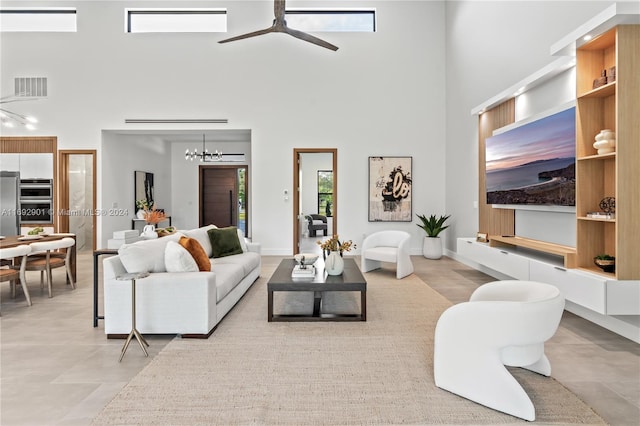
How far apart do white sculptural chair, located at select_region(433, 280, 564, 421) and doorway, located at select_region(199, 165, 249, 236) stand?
8999 mm

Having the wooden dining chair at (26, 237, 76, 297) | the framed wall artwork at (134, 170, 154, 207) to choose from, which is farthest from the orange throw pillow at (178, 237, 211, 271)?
the framed wall artwork at (134, 170, 154, 207)

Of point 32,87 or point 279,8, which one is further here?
point 32,87

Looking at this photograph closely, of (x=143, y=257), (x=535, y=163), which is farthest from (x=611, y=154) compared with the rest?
(x=143, y=257)

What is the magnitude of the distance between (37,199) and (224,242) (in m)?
5.32

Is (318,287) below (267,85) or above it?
below

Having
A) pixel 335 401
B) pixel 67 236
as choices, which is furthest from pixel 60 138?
pixel 335 401

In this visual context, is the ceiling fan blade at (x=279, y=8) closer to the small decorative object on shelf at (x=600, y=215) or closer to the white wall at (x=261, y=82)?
the small decorative object on shelf at (x=600, y=215)

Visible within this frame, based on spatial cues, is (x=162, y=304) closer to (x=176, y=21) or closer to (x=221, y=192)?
(x=176, y=21)

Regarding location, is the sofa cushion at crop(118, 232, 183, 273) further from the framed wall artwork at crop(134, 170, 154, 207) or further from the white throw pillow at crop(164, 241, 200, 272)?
the framed wall artwork at crop(134, 170, 154, 207)

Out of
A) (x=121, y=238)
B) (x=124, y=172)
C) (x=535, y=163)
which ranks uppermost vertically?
(x=124, y=172)

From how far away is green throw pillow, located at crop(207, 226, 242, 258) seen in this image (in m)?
5.06

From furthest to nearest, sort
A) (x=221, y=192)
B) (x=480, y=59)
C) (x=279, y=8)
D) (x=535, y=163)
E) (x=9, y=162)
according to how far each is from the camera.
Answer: (x=221, y=192), (x=9, y=162), (x=480, y=59), (x=535, y=163), (x=279, y=8)

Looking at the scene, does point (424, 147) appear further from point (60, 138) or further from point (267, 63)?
point (60, 138)

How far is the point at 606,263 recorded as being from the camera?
122 inches
